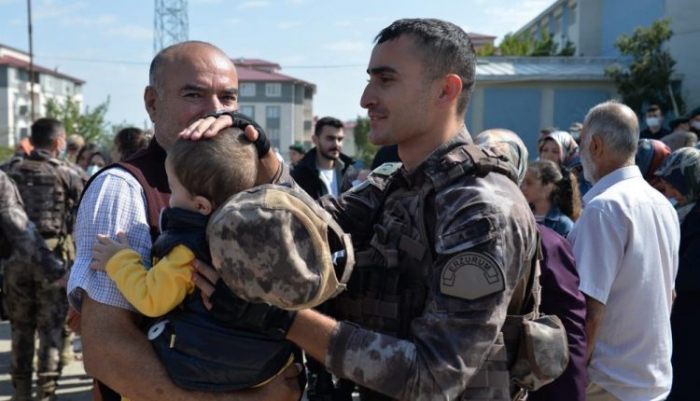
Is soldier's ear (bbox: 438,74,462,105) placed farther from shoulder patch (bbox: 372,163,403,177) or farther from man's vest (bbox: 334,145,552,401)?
shoulder patch (bbox: 372,163,403,177)

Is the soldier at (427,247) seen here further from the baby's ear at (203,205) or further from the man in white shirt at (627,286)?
the man in white shirt at (627,286)

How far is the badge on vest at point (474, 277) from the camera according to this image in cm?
170

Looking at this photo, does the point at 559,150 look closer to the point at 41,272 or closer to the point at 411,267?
the point at 41,272

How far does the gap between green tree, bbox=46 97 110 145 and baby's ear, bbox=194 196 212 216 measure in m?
48.9

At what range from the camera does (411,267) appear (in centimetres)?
194

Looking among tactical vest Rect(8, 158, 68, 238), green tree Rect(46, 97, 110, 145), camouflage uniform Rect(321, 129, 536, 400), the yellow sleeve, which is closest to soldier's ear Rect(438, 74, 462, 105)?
camouflage uniform Rect(321, 129, 536, 400)

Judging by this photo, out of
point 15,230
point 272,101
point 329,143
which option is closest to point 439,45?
point 15,230

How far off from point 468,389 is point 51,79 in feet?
274

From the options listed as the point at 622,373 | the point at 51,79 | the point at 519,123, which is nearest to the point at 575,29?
the point at 519,123

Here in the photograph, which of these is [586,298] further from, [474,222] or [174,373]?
[174,373]

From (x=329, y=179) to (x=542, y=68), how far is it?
24.3 m

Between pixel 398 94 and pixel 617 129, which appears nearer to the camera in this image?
pixel 398 94

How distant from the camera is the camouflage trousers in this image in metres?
5.90

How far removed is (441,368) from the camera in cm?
169
